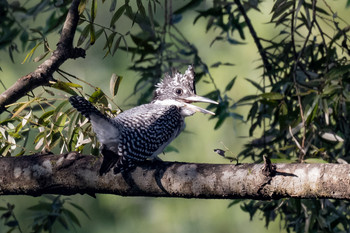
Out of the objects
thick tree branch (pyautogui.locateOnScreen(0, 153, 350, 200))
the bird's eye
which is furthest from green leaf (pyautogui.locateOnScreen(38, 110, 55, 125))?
the bird's eye

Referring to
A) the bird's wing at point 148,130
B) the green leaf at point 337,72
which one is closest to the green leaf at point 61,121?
the bird's wing at point 148,130

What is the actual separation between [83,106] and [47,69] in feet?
0.57

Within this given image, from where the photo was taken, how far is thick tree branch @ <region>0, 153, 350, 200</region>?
1479 mm

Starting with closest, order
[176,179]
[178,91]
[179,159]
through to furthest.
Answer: [176,179]
[178,91]
[179,159]

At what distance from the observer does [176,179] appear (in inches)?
65.2

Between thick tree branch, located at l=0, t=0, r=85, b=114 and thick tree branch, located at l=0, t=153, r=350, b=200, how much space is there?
0.21 m

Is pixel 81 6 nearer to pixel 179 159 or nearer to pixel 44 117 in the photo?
pixel 44 117

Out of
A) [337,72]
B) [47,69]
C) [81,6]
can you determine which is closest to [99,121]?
[47,69]

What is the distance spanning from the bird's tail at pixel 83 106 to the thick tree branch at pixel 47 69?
5.8 inches

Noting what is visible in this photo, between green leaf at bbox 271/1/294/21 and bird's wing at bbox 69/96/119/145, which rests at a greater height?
green leaf at bbox 271/1/294/21

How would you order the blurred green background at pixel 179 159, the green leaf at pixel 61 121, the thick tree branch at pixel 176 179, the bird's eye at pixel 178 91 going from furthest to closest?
the blurred green background at pixel 179 159, the bird's eye at pixel 178 91, the green leaf at pixel 61 121, the thick tree branch at pixel 176 179

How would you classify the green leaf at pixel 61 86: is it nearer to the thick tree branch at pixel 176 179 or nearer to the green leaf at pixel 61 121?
the green leaf at pixel 61 121

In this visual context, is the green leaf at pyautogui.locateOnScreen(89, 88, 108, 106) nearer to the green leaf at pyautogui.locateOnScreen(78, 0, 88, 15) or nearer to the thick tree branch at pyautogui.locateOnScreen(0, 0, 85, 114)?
the thick tree branch at pyautogui.locateOnScreen(0, 0, 85, 114)

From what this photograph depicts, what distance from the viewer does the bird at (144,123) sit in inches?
71.4
